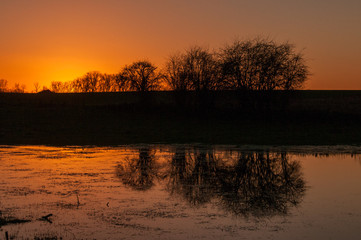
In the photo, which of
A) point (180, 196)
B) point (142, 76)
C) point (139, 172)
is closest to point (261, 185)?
point (180, 196)

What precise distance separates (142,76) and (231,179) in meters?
55.8

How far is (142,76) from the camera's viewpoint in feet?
248

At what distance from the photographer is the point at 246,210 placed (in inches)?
596

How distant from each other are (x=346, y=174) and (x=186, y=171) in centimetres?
765

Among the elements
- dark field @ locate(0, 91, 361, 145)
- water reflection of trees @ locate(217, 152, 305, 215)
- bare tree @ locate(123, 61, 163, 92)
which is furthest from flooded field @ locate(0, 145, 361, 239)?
bare tree @ locate(123, 61, 163, 92)

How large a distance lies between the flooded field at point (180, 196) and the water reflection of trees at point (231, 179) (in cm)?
4

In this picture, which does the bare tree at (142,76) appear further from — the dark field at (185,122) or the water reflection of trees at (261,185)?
the water reflection of trees at (261,185)

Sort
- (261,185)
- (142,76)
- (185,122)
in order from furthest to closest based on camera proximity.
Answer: (142,76), (185,122), (261,185)

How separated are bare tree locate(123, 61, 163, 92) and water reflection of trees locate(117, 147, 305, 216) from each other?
42.5m

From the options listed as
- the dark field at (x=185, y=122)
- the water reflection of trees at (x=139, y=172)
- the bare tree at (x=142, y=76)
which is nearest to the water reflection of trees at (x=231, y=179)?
the water reflection of trees at (x=139, y=172)

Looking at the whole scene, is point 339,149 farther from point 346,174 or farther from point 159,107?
point 159,107

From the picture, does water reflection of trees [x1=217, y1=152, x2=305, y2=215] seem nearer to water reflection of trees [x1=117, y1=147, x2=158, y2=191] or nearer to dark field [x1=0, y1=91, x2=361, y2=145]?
water reflection of trees [x1=117, y1=147, x2=158, y2=191]

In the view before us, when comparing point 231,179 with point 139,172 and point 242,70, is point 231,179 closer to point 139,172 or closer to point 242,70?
point 139,172

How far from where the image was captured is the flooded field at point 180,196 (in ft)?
42.3
